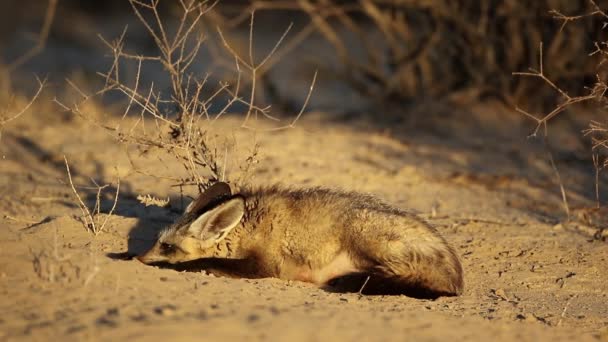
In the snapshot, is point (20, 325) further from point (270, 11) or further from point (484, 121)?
point (270, 11)

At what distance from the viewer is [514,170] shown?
9.62 metres

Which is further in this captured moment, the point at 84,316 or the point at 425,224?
the point at 425,224

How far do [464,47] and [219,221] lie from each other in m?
6.80

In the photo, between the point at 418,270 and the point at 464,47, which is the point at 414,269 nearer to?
the point at 418,270

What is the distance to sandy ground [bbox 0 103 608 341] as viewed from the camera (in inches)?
172

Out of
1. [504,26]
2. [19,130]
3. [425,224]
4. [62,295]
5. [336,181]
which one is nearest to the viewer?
[62,295]

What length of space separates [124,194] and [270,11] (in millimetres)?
14673

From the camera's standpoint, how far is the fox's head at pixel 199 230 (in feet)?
18.9

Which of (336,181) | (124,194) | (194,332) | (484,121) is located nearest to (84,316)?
(194,332)

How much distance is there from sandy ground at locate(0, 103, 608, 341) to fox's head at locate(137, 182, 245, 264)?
0.43 metres

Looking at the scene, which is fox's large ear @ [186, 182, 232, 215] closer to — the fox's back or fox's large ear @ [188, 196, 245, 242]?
fox's large ear @ [188, 196, 245, 242]

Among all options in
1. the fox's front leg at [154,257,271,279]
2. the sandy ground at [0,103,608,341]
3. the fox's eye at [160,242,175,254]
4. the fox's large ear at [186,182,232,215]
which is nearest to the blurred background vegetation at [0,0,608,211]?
the sandy ground at [0,103,608,341]

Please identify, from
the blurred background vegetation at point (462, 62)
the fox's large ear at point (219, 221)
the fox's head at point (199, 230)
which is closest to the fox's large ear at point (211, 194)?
the fox's head at point (199, 230)

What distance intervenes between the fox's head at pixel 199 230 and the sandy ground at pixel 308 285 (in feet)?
1.43
